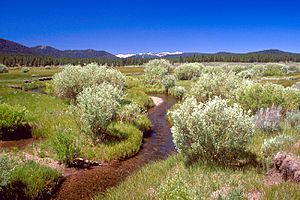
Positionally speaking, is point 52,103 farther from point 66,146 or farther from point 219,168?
point 219,168

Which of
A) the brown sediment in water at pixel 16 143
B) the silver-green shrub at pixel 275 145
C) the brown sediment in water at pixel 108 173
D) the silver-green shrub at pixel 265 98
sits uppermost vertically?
the silver-green shrub at pixel 265 98

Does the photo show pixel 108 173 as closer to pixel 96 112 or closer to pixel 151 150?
pixel 96 112

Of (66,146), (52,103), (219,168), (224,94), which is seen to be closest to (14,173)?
(66,146)

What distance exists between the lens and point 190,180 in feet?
36.5

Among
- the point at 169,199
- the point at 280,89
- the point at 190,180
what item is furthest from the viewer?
the point at 280,89

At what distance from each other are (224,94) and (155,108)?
32.9ft

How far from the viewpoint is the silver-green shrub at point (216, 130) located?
42.9 feet

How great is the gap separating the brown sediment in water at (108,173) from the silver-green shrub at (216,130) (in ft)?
13.1

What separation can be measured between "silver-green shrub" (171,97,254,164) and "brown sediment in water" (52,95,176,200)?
3.99 metres

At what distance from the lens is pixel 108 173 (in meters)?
16.7

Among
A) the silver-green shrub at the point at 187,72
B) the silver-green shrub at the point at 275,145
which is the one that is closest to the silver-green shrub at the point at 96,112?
the silver-green shrub at the point at 275,145

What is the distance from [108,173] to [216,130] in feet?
20.1

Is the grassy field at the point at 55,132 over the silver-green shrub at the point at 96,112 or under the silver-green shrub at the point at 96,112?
under

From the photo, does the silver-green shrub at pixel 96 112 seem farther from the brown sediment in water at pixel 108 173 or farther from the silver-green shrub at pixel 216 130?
the silver-green shrub at pixel 216 130
